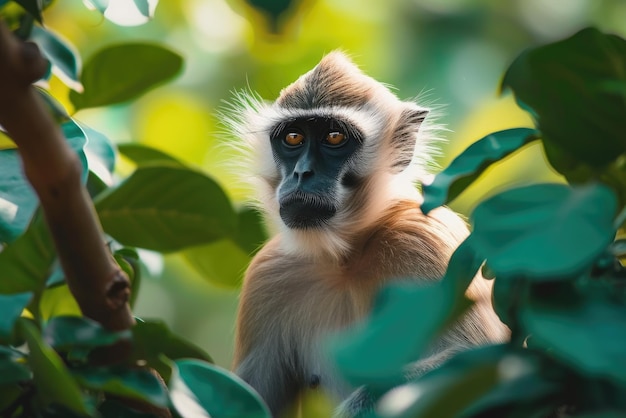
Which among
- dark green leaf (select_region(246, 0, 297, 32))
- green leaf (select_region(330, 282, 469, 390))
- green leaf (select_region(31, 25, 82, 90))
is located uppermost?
dark green leaf (select_region(246, 0, 297, 32))

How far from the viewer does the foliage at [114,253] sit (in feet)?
7.97

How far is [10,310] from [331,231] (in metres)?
3.13

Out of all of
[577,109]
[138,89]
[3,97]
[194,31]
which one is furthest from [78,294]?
[194,31]

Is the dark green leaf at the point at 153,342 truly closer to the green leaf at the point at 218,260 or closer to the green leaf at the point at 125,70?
the green leaf at the point at 125,70

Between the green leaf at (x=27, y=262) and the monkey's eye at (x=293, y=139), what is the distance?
127 inches

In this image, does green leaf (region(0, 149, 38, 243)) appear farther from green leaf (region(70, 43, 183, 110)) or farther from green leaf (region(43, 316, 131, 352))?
green leaf (region(70, 43, 183, 110))

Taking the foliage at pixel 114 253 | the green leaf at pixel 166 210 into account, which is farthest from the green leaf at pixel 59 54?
the green leaf at pixel 166 210

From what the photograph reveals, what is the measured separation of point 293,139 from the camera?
6.04 meters

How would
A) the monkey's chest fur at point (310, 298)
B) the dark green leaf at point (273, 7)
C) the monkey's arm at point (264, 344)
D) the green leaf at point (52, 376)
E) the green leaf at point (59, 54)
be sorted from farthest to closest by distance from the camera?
the monkey's arm at point (264, 344)
the monkey's chest fur at point (310, 298)
the green leaf at point (59, 54)
the green leaf at point (52, 376)
the dark green leaf at point (273, 7)

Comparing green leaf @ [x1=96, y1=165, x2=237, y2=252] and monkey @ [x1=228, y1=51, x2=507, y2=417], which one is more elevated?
green leaf @ [x1=96, y1=165, x2=237, y2=252]

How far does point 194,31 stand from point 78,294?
1044cm

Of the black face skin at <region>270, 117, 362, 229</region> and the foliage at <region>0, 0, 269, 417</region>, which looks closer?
the foliage at <region>0, 0, 269, 417</region>

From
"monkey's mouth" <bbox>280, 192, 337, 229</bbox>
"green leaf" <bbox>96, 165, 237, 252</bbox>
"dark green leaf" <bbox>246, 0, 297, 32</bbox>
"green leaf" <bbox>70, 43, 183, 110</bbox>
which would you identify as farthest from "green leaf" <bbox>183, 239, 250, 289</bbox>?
"dark green leaf" <bbox>246, 0, 297, 32</bbox>

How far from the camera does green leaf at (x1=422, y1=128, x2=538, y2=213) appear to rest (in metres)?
2.54
